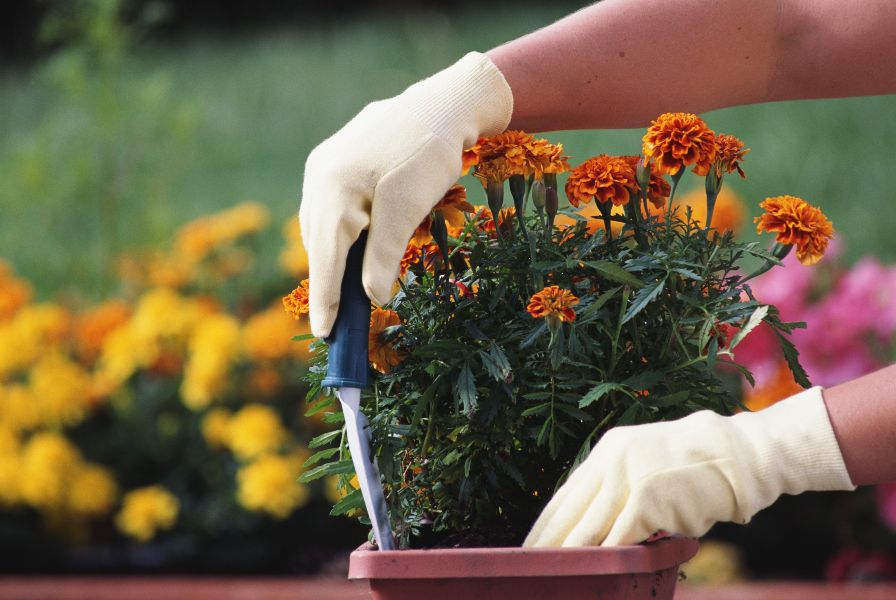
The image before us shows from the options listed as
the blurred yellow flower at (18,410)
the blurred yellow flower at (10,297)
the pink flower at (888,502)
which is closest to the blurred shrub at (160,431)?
the blurred yellow flower at (18,410)

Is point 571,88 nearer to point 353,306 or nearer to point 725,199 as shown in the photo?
point 353,306

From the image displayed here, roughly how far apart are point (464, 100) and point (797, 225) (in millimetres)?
320

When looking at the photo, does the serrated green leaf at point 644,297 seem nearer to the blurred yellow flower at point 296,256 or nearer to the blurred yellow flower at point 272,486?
the blurred yellow flower at point 272,486

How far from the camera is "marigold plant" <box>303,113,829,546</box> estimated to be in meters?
0.98

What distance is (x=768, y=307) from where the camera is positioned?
96cm

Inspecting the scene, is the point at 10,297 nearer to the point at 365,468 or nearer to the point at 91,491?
the point at 91,491

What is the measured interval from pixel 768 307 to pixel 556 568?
0.30 meters

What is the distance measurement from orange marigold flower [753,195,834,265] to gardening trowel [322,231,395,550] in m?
0.36

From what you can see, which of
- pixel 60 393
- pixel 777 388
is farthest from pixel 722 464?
pixel 60 393

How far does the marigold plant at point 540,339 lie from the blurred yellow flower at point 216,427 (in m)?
1.73

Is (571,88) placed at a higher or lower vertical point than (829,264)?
higher

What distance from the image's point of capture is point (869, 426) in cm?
87

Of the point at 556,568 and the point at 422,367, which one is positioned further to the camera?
the point at 422,367

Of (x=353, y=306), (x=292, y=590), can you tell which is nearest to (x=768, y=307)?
(x=353, y=306)
